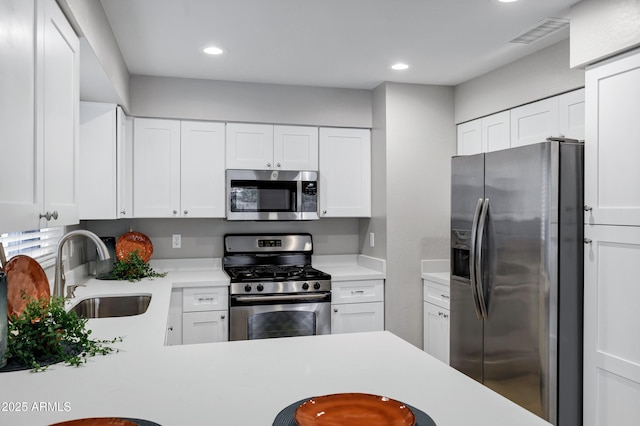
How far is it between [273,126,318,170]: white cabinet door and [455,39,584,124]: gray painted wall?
4.07 ft

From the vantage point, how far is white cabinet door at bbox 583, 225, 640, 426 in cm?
225

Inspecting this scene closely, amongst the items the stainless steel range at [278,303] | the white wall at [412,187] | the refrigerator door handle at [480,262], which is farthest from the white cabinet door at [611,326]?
the stainless steel range at [278,303]

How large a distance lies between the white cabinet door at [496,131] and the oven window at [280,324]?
1864 millimetres

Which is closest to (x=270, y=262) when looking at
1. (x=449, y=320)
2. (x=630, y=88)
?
(x=449, y=320)

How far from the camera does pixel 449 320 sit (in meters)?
3.60

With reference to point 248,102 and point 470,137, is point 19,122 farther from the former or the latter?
point 470,137

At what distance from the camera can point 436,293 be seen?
386 centimetres

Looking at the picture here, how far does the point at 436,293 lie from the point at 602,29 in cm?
217

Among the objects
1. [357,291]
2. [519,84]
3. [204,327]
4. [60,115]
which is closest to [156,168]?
[204,327]

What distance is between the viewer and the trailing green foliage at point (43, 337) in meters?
1.52

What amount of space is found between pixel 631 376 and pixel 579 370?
1.14ft

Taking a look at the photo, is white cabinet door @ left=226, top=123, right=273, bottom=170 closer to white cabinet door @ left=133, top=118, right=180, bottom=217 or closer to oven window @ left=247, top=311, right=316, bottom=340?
white cabinet door @ left=133, top=118, right=180, bottom=217

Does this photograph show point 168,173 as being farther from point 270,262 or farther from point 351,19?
point 351,19

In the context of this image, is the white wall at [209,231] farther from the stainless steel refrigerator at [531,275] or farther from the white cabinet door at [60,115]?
the white cabinet door at [60,115]
